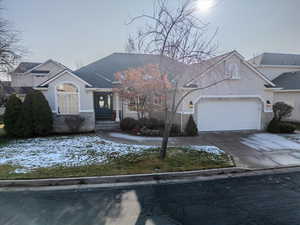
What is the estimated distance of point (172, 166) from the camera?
595 cm

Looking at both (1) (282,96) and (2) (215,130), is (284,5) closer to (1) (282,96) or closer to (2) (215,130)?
(2) (215,130)

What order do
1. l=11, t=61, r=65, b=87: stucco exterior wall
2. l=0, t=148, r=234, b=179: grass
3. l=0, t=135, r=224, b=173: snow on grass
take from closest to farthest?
l=0, t=148, r=234, b=179: grass < l=0, t=135, r=224, b=173: snow on grass < l=11, t=61, r=65, b=87: stucco exterior wall

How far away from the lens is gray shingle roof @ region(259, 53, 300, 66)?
74.2 feet

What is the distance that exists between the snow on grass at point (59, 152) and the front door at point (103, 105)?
19.3 feet

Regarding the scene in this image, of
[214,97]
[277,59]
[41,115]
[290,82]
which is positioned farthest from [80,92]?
[277,59]

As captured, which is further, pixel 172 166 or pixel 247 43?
pixel 247 43

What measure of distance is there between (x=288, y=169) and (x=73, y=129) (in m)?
11.7

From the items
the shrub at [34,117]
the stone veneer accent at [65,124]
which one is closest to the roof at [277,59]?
the stone veneer accent at [65,124]

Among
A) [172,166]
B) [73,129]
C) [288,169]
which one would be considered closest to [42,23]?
[73,129]

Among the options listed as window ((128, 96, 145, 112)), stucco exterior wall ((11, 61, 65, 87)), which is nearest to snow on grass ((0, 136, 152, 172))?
window ((128, 96, 145, 112))

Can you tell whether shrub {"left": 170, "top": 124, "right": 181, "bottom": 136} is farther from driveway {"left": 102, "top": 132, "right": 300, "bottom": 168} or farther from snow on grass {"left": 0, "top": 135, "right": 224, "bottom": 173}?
snow on grass {"left": 0, "top": 135, "right": 224, "bottom": 173}

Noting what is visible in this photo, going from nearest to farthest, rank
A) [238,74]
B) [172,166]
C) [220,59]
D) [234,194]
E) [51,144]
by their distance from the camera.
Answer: [234,194] < [172,166] < [51,144] < [220,59] < [238,74]

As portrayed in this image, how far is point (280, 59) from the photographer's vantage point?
77.2ft

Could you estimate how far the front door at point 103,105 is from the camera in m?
15.3
